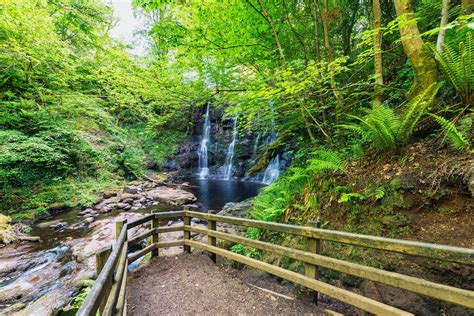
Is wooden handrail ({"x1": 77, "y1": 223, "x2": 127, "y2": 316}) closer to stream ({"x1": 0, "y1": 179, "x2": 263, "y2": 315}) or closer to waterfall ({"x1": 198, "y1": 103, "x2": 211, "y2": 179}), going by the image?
stream ({"x1": 0, "y1": 179, "x2": 263, "y2": 315})

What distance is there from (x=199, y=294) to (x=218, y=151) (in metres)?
19.2

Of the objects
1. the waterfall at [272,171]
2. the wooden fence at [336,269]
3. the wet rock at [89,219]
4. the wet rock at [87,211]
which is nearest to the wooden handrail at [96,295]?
the wooden fence at [336,269]

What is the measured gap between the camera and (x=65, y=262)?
19.0ft

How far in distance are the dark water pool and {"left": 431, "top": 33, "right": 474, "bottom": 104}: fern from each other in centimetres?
939

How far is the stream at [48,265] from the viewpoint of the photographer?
4340mm

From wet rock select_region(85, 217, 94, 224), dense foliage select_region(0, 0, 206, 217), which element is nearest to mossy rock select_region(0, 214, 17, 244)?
dense foliage select_region(0, 0, 206, 217)

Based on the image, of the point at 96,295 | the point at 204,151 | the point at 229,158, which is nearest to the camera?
the point at 96,295

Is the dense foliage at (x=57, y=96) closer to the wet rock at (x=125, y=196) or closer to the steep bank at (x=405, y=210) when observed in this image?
the wet rock at (x=125, y=196)

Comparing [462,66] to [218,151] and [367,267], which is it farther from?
[218,151]

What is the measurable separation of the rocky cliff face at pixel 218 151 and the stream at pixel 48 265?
1169cm

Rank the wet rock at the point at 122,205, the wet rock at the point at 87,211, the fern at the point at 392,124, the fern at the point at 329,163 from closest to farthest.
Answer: the fern at the point at 392,124, the fern at the point at 329,163, the wet rock at the point at 87,211, the wet rock at the point at 122,205

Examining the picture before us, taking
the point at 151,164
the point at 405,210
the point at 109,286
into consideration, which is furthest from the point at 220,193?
the point at 109,286

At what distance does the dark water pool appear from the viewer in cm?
1203

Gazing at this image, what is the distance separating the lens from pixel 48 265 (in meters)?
5.67
